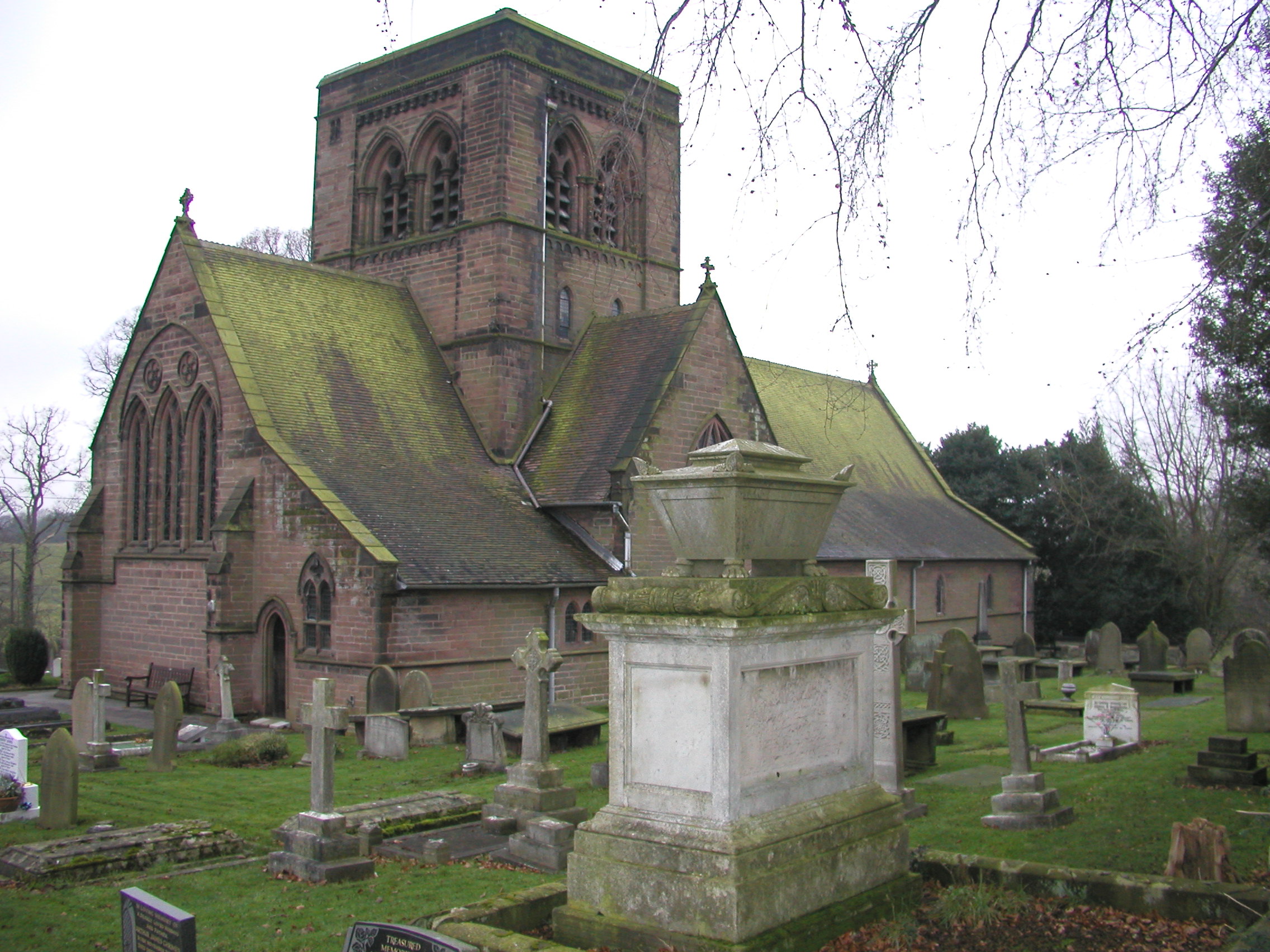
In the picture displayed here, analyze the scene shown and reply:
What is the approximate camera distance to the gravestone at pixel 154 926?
561cm

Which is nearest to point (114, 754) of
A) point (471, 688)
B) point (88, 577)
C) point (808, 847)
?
point (471, 688)

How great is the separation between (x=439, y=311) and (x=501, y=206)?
3.09 m

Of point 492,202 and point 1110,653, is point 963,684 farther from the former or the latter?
point 492,202

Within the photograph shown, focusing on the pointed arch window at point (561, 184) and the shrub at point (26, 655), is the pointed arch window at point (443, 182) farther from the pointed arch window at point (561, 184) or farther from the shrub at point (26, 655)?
the shrub at point (26, 655)

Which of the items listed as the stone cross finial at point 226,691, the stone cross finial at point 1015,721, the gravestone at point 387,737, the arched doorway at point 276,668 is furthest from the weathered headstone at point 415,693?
the stone cross finial at point 1015,721

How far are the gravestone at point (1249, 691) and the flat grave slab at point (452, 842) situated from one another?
11743mm

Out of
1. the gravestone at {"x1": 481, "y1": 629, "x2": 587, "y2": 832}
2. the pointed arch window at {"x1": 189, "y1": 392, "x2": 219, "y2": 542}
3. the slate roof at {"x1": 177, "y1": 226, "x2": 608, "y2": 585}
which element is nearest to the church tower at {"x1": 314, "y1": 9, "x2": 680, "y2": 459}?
the slate roof at {"x1": 177, "y1": 226, "x2": 608, "y2": 585}

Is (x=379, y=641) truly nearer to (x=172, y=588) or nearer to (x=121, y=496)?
(x=172, y=588)

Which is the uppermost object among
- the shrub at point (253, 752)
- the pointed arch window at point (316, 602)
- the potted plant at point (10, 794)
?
the pointed arch window at point (316, 602)

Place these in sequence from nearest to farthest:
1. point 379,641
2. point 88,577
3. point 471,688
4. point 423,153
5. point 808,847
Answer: point 808,847
point 379,641
point 471,688
point 88,577
point 423,153

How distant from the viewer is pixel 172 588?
23.9 metres

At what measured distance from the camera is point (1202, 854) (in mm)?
8023

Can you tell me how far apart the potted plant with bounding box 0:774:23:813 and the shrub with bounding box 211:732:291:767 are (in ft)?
13.4

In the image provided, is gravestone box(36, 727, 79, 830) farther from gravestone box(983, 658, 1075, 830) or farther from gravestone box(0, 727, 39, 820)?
gravestone box(983, 658, 1075, 830)
